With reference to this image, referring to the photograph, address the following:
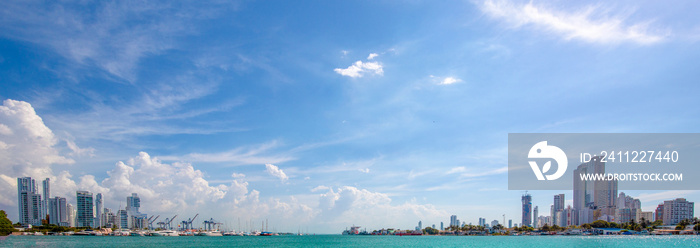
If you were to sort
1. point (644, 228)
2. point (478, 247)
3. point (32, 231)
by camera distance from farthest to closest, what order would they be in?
point (644, 228), point (32, 231), point (478, 247)

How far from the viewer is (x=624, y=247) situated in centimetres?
8338

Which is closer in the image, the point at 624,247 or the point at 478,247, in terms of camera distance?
the point at 624,247

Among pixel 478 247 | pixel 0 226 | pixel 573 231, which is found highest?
pixel 0 226

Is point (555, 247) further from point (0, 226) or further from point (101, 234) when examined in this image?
point (101, 234)

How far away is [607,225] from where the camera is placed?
200m

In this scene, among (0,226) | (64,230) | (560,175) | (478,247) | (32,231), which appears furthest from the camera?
(64,230)

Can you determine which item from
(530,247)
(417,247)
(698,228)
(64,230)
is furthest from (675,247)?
(64,230)

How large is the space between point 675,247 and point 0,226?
12935 cm

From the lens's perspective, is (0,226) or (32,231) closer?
(0,226)

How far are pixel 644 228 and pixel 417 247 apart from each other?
156437mm

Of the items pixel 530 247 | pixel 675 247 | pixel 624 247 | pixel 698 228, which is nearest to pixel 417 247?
pixel 530 247

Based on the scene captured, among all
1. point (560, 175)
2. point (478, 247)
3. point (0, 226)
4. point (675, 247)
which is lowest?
point (478, 247)

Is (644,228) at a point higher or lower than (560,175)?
lower

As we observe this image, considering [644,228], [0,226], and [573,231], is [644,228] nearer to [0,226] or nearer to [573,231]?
[573,231]
